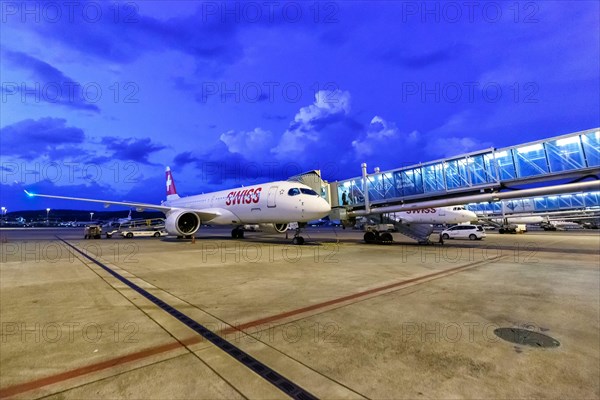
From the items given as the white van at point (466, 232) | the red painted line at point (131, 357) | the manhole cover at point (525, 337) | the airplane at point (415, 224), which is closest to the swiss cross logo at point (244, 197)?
the airplane at point (415, 224)

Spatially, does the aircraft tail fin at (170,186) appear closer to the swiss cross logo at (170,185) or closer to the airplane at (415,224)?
the swiss cross logo at (170,185)

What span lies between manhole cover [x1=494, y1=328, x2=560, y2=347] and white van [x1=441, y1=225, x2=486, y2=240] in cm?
2469

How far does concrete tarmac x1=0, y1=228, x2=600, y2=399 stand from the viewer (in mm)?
3219

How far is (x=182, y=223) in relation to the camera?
2391cm

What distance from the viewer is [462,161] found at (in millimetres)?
16828

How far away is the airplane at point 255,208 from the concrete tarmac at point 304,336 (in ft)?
33.3

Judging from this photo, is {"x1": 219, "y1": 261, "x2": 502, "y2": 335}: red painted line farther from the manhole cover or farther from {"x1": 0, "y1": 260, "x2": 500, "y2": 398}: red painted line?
the manhole cover

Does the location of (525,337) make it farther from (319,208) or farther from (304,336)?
(319,208)

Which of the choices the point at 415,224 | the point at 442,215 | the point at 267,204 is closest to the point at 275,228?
the point at 267,204

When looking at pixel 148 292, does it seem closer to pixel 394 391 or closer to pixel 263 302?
pixel 263 302

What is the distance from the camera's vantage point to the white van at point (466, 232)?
2839 cm

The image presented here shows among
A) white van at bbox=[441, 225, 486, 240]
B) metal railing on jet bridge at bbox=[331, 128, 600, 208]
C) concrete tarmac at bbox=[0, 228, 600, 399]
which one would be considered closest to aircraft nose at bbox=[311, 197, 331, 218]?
metal railing on jet bridge at bbox=[331, 128, 600, 208]

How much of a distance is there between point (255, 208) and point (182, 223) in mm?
6476

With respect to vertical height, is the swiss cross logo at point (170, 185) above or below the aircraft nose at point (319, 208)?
above
